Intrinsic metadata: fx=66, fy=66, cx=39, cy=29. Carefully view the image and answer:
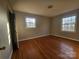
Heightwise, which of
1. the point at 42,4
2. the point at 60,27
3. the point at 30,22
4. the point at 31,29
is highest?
the point at 42,4

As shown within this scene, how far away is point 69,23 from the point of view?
529 cm

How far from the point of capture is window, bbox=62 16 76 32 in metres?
4.88

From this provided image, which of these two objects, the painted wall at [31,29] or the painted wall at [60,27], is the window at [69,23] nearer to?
the painted wall at [60,27]

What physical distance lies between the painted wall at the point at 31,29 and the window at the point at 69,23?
6.53ft

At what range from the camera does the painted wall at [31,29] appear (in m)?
4.95

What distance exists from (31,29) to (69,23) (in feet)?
10.5

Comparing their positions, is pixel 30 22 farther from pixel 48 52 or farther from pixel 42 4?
pixel 48 52

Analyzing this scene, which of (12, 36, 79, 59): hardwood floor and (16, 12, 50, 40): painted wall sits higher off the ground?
(16, 12, 50, 40): painted wall

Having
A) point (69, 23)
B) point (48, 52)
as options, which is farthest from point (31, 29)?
point (48, 52)

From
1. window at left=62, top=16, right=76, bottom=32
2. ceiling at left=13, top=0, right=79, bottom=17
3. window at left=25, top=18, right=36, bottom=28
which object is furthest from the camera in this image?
window at left=25, top=18, right=36, bottom=28

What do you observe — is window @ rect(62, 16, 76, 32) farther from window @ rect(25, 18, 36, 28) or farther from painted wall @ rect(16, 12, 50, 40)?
window @ rect(25, 18, 36, 28)

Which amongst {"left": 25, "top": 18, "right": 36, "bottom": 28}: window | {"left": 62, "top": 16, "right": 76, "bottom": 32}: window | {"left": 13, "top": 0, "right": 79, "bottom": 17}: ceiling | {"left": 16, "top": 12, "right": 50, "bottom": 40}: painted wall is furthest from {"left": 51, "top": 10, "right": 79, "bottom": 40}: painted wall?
{"left": 25, "top": 18, "right": 36, "bottom": 28}: window

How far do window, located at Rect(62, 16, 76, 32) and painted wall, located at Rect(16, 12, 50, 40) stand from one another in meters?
1.99

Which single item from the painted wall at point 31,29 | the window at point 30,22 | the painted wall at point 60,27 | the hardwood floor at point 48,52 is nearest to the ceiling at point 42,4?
the painted wall at point 60,27
